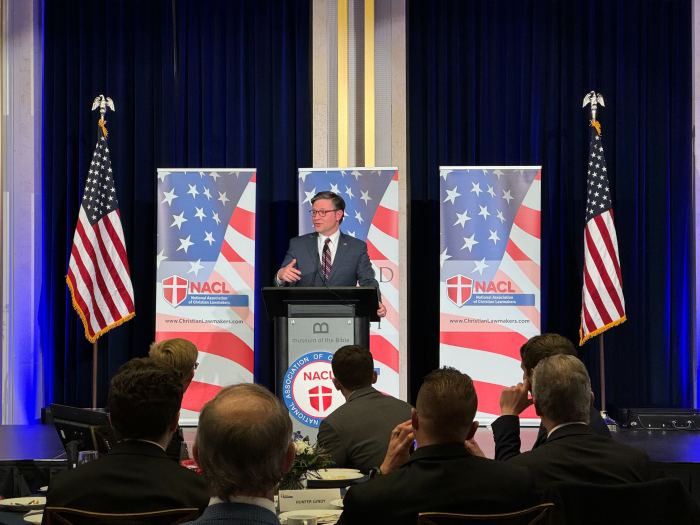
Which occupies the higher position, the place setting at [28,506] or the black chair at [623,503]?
the black chair at [623,503]

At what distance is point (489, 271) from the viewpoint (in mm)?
8453

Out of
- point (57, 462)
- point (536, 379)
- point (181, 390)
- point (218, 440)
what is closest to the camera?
point (218, 440)

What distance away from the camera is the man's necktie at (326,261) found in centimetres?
793

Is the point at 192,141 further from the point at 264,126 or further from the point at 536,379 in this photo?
the point at 536,379

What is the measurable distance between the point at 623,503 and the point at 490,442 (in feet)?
17.2

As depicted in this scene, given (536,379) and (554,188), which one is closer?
(536,379)

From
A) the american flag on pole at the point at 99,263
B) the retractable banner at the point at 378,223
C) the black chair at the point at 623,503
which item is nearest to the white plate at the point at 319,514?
the black chair at the point at 623,503

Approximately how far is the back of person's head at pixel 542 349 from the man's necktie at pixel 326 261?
12.6 ft

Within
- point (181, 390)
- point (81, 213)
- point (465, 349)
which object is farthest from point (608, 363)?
point (181, 390)

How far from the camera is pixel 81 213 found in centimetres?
858

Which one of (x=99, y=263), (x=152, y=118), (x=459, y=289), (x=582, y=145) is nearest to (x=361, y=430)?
(x=459, y=289)

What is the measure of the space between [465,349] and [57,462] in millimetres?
3876

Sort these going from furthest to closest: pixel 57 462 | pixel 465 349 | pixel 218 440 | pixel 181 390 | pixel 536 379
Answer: pixel 465 349 < pixel 57 462 < pixel 536 379 < pixel 181 390 < pixel 218 440

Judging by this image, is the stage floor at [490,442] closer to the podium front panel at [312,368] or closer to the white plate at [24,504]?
the podium front panel at [312,368]
